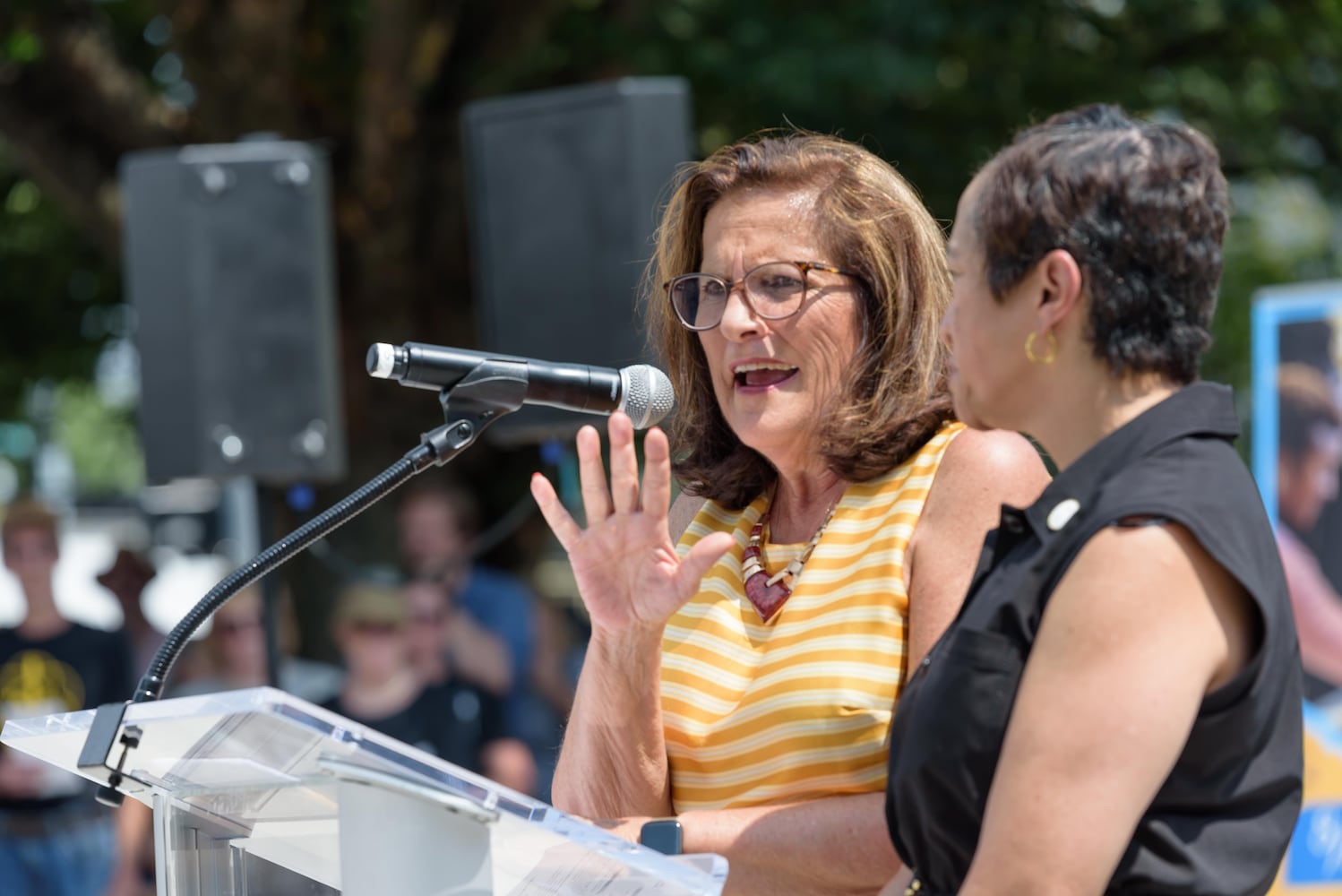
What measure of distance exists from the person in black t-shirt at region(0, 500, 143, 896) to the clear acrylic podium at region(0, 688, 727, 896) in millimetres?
4725

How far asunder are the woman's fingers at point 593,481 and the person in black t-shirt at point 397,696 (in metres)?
3.84

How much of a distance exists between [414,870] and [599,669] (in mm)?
637

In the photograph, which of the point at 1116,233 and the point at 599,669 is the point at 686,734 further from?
the point at 1116,233

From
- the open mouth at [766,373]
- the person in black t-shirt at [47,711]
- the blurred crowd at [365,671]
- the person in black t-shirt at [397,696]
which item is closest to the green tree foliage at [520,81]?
the blurred crowd at [365,671]

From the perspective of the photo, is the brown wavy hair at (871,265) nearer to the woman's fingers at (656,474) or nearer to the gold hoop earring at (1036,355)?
the woman's fingers at (656,474)

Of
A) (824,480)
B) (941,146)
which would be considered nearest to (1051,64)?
(941,146)

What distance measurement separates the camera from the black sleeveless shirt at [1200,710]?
4.51ft

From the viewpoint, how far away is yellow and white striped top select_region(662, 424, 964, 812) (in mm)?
1941

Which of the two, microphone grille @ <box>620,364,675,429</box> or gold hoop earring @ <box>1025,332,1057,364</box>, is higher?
gold hoop earring @ <box>1025,332,1057,364</box>

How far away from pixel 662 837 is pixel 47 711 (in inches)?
187

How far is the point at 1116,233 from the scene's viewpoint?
55.7 inches

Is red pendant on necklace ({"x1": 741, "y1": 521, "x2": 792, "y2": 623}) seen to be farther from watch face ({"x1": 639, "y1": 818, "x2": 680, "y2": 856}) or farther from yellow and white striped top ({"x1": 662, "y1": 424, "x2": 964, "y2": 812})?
watch face ({"x1": 639, "y1": 818, "x2": 680, "y2": 856})

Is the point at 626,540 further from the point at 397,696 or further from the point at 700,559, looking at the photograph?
the point at 397,696

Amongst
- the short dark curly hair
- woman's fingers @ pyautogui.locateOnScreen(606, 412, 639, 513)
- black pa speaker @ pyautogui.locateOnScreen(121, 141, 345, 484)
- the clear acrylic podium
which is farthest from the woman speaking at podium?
black pa speaker @ pyautogui.locateOnScreen(121, 141, 345, 484)
